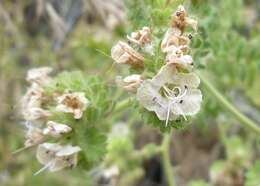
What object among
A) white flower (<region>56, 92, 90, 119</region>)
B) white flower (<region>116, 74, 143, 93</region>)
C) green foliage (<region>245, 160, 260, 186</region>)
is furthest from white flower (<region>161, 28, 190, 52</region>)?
green foliage (<region>245, 160, 260, 186</region>)

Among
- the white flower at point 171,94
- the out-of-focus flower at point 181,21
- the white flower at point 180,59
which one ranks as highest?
the out-of-focus flower at point 181,21

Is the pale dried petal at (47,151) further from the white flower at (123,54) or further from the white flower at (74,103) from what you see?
the white flower at (123,54)

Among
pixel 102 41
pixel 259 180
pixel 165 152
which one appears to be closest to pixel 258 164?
pixel 259 180

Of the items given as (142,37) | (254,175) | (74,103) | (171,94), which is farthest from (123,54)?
(254,175)

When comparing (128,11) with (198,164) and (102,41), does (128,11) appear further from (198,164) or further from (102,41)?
(198,164)

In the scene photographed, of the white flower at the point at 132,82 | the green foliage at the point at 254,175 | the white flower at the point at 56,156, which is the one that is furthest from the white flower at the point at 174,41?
the green foliage at the point at 254,175

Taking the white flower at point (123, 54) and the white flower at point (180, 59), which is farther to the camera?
the white flower at point (123, 54)

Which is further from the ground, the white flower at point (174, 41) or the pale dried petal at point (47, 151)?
the white flower at point (174, 41)

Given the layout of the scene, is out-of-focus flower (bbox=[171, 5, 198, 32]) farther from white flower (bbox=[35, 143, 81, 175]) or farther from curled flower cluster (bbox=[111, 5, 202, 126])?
white flower (bbox=[35, 143, 81, 175])
